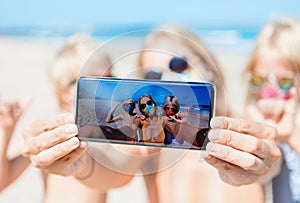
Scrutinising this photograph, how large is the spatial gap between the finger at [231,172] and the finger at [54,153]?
153mm

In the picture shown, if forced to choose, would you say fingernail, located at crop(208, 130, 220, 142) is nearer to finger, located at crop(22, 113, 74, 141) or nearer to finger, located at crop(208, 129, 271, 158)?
finger, located at crop(208, 129, 271, 158)

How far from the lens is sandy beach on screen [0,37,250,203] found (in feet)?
5.33

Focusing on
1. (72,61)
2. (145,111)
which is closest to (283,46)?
(72,61)

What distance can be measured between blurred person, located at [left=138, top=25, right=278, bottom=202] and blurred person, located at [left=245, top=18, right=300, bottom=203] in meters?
0.19

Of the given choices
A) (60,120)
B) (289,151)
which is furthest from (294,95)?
A: (60,120)

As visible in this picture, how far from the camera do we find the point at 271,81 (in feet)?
4.42

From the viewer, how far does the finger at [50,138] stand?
64 centimetres

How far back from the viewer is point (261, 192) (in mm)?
946

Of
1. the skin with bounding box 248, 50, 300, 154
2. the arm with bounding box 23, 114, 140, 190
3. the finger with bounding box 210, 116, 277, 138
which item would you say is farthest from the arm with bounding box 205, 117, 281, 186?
the skin with bounding box 248, 50, 300, 154

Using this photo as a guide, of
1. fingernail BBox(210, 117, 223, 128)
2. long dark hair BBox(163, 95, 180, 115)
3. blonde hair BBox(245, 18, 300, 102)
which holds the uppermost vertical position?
blonde hair BBox(245, 18, 300, 102)

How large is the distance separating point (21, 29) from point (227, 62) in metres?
3.12

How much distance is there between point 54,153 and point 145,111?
5.1 inches

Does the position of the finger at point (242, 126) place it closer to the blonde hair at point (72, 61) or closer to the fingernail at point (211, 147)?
the fingernail at point (211, 147)

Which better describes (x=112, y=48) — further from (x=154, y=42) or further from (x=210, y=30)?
(x=210, y=30)
